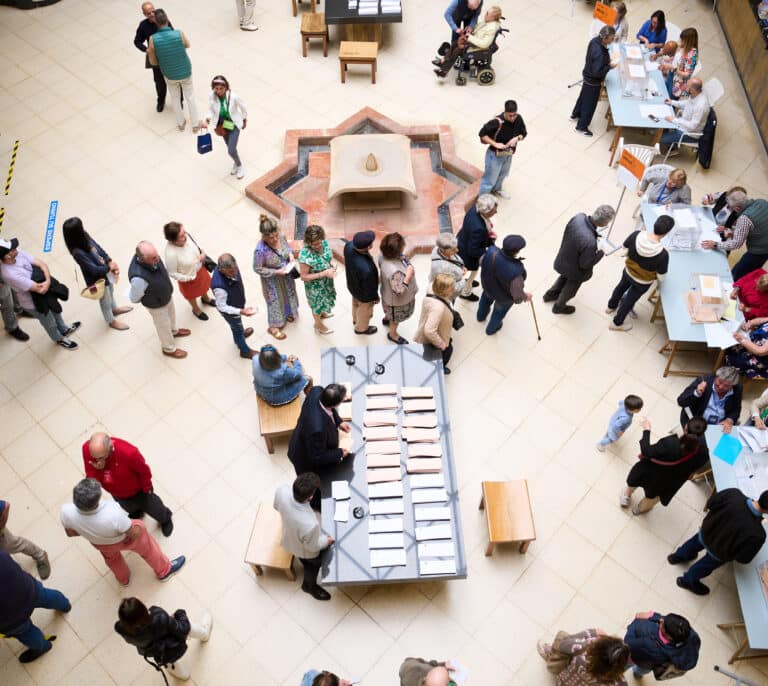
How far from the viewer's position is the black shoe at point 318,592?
529 centimetres

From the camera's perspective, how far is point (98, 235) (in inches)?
315

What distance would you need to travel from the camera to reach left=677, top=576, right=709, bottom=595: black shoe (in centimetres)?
544

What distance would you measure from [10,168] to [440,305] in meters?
6.66

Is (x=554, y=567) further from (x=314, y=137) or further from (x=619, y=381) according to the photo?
(x=314, y=137)

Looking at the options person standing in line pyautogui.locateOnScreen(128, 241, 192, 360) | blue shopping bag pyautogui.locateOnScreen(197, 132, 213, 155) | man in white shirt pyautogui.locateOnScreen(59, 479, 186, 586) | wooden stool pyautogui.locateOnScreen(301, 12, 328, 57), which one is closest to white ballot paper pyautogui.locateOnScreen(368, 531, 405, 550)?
man in white shirt pyautogui.locateOnScreen(59, 479, 186, 586)

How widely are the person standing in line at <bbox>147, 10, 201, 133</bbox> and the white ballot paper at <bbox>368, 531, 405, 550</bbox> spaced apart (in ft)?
19.6

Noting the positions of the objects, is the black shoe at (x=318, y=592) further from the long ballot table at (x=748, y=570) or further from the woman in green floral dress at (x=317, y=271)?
the long ballot table at (x=748, y=570)

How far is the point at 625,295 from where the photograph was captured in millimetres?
7184

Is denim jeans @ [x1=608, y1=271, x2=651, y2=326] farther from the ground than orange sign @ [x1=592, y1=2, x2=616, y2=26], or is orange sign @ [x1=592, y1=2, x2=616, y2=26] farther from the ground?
orange sign @ [x1=592, y1=2, x2=616, y2=26]

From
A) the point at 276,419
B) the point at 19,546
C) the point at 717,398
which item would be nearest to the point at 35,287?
the point at 19,546

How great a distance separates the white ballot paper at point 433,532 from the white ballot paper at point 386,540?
0.14 meters

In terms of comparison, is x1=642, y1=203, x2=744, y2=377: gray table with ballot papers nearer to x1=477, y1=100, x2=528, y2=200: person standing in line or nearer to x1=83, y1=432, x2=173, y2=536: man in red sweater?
x1=477, y1=100, x2=528, y2=200: person standing in line

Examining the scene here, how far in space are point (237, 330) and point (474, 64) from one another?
20.5ft

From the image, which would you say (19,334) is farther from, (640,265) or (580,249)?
(640,265)
